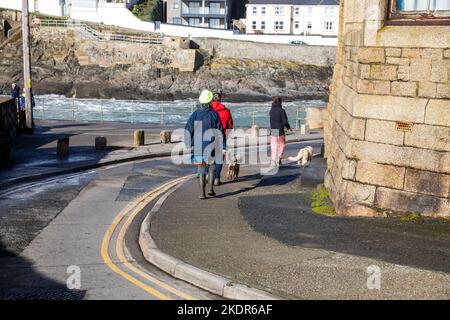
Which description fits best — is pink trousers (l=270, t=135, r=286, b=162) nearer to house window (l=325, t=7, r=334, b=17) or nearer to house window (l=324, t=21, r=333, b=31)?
house window (l=325, t=7, r=334, b=17)

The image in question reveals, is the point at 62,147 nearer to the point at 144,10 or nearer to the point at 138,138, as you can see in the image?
the point at 138,138

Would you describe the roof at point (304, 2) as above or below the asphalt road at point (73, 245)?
above

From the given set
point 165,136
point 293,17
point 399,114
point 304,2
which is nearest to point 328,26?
point 304,2

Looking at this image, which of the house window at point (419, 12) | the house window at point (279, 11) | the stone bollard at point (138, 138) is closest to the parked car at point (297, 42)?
the house window at point (279, 11)

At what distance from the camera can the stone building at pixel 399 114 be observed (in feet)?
Result: 33.2

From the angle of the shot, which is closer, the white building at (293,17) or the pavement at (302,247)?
the pavement at (302,247)

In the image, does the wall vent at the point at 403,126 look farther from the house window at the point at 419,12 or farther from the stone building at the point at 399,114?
the house window at the point at 419,12

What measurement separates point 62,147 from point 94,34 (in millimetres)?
58894

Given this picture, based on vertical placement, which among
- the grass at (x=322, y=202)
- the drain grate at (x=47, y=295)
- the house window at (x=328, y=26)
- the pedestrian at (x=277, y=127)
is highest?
the house window at (x=328, y=26)

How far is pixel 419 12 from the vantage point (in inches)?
416

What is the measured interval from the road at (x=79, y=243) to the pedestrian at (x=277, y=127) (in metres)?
3.36

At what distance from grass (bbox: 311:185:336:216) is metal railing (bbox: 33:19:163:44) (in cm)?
6335

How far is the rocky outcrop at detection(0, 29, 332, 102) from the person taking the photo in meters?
69.5
